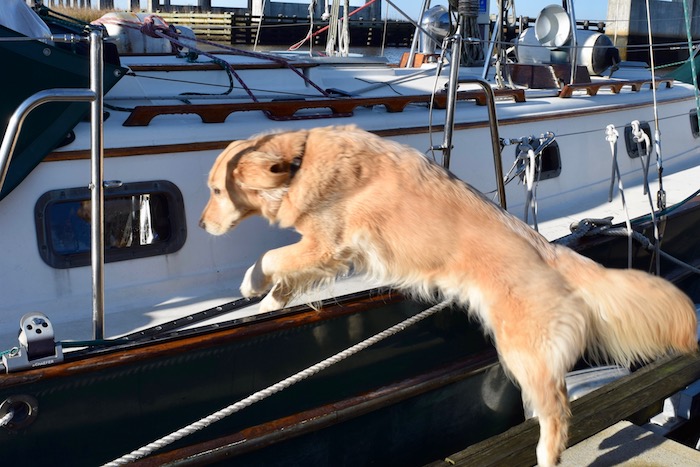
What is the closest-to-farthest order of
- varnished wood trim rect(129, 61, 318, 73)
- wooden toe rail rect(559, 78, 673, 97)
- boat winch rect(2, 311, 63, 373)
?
boat winch rect(2, 311, 63, 373) → varnished wood trim rect(129, 61, 318, 73) → wooden toe rail rect(559, 78, 673, 97)

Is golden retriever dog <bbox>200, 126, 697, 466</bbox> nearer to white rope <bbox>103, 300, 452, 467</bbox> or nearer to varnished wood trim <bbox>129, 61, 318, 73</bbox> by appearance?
white rope <bbox>103, 300, 452, 467</bbox>

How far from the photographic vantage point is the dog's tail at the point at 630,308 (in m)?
3.51

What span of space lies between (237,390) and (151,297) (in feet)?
2.18

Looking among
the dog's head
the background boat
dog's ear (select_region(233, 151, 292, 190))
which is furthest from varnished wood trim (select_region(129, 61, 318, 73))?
dog's ear (select_region(233, 151, 292, 190))

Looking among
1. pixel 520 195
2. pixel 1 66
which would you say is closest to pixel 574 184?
pixel 520 195

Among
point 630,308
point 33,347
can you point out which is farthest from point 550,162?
point 33,347

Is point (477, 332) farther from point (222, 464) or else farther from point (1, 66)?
point (1, 66)

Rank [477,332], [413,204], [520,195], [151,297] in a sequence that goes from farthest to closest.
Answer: [520,195] → [477,332] → [151,297] → [413,204]

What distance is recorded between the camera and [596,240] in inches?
196

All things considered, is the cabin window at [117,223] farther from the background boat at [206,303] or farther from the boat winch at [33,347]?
the boat winch at [33,347]

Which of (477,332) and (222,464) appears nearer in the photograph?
(222,464)

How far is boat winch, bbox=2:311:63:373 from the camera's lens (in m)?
3.08

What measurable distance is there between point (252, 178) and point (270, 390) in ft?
2.99

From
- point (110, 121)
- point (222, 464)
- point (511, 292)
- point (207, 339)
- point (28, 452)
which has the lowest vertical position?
point (222, 464)
